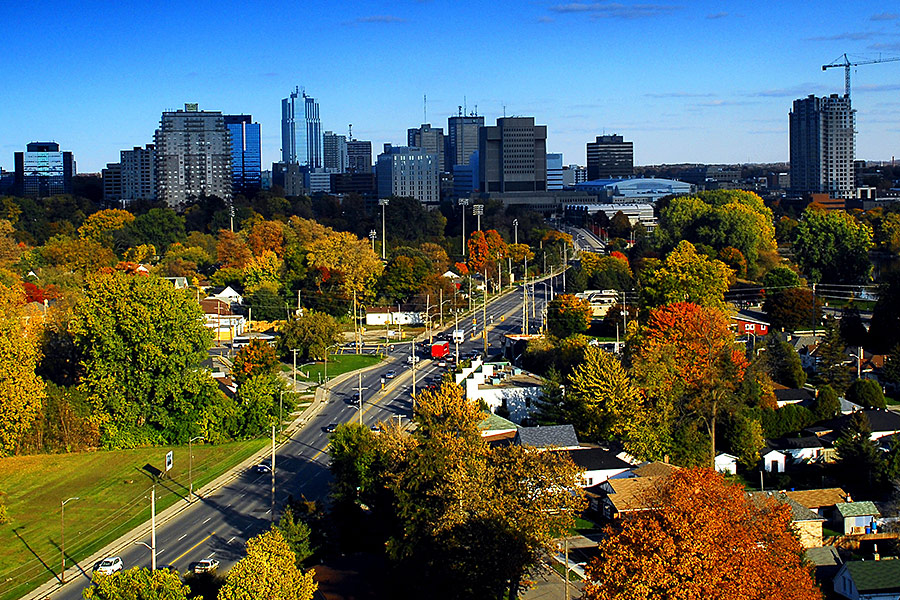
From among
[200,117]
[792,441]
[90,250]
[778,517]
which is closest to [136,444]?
[792,441]

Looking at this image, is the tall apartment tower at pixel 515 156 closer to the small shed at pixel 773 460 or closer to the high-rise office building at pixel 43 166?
the high-rise office building at pixel 43 166

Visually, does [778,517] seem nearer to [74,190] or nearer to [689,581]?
[689,581]

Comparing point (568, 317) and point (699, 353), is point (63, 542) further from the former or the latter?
point (568, 317)

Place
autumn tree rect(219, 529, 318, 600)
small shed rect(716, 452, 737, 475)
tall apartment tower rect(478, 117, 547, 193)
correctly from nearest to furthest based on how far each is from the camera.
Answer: autumn tree rect(219, 529, 318, 600)
small shed rect(716, 452, 737, 475)
tall apartment tower rect(478, 117, 547, 193)

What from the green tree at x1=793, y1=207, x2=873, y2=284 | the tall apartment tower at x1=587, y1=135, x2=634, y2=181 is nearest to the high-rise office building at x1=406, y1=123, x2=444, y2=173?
the tall apartment tower at x1=587, y1=135, x2=634, y2=181

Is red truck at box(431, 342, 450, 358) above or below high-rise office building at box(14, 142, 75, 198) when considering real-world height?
below

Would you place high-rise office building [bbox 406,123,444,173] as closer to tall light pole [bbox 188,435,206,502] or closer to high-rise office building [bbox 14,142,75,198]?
high-rise office building [bbox 14,142,75,198]
